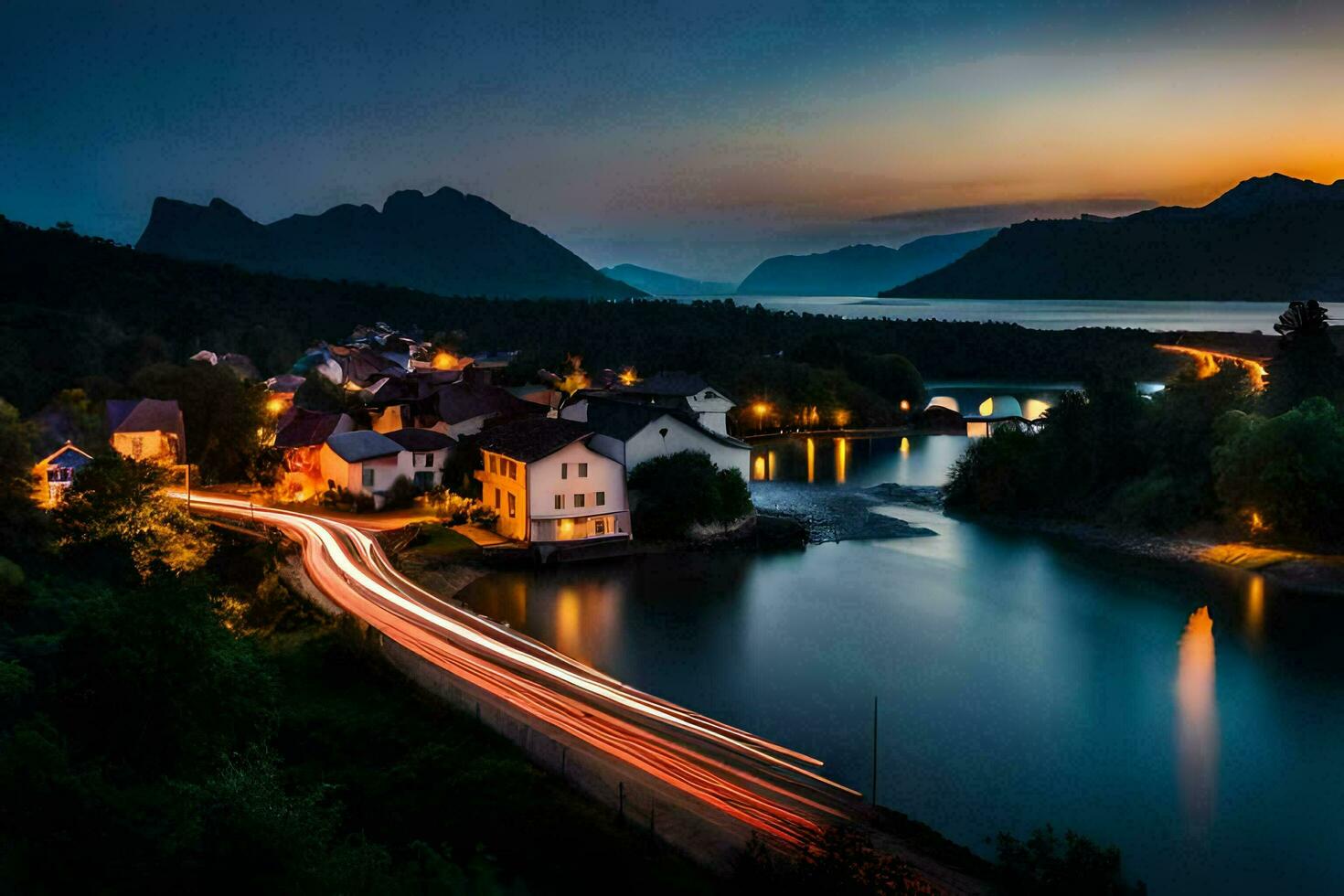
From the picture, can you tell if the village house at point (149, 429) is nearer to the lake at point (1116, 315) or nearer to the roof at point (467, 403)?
the roof at point (467, 403)

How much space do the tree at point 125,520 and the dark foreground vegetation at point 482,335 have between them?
14.7 meters

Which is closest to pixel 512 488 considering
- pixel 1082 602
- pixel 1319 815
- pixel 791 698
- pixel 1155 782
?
pixel 791 698

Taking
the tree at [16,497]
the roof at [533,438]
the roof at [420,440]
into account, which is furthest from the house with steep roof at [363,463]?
the tree at [16,497]

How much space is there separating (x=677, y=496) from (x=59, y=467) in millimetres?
14701

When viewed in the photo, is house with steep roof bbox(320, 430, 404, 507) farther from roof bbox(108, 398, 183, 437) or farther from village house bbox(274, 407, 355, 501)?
roof bbox(108, 398, 183, 437)

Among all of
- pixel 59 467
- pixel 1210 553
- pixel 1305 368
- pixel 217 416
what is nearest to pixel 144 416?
pixel 217 416

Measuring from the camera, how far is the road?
10438mm

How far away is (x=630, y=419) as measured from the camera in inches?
1052

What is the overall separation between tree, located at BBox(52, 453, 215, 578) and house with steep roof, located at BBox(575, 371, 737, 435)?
69.1 ft

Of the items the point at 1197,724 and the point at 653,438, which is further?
the point at 653,438

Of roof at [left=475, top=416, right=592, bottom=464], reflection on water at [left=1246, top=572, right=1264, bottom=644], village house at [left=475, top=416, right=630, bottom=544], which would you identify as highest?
roof at [left=475, top=416, right=592, bottom=464]

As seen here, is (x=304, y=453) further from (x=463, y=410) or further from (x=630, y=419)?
(x=630, y=419)

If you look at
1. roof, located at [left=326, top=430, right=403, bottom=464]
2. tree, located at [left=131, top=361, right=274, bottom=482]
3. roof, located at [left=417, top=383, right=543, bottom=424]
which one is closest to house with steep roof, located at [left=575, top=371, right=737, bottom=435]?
roof, located at [left=417, top=383, right=543, bottom=424]

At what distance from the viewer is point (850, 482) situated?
3612 cm
